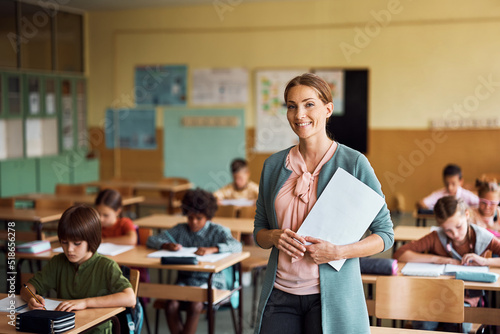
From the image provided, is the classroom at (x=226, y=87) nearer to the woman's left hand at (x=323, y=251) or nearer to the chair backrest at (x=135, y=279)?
the chair backrest at (x=135, y=279)

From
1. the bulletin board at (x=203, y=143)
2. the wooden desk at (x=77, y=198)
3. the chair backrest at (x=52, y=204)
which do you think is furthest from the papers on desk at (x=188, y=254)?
the bulletin board at (x=203, y=143)

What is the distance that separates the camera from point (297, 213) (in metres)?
1.69

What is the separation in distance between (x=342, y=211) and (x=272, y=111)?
7.36m

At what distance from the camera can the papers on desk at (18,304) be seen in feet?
7.93

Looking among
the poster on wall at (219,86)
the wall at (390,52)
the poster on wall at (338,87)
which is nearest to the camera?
the wall at (390,52)

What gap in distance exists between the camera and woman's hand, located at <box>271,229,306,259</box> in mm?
1602

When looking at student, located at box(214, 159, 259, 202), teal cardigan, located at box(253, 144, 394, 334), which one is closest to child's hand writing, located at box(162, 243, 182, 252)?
teal cardigan, located at box(253, 144, 394, 334)

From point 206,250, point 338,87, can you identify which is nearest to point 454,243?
point 206,250

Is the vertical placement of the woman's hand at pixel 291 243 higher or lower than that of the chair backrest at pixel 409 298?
higher

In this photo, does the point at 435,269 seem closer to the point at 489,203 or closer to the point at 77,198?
the point at 489,203

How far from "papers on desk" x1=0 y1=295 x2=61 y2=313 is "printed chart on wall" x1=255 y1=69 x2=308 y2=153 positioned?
6.54 meters

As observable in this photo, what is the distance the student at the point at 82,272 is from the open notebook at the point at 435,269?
145cm

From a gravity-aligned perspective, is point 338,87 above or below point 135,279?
above

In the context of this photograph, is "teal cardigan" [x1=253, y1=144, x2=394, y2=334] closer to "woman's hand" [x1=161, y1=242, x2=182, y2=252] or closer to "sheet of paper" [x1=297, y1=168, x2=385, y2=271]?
"sheet of paper" [x1=297, y1=168, x2=385, y2=271]
